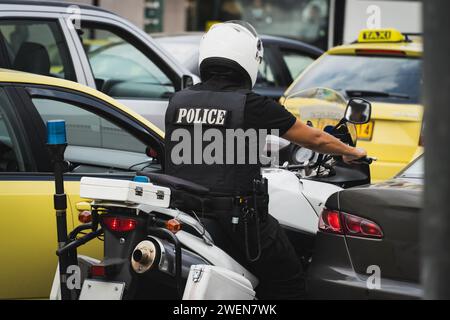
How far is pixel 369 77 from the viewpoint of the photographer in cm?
809

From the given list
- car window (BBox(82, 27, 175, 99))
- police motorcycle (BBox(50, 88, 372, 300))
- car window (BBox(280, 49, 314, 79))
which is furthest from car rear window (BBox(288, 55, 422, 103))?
police motorcycle (BBox(50, 88, 372, 300))

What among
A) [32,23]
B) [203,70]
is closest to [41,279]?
[203,70]

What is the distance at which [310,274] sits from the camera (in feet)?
14.5

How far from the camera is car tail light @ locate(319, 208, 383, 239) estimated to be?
4.20 metres

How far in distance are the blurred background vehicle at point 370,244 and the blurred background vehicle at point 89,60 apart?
2.97 metres

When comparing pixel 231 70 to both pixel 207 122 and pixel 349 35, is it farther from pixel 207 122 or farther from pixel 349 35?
pixel 349 35

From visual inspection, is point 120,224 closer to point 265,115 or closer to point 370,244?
point 265,115

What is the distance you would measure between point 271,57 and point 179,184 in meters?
6.68

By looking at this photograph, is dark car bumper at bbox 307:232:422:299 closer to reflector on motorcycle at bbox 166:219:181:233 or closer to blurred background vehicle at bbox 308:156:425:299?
blurred background vehicle at bbox 308:156:425:299

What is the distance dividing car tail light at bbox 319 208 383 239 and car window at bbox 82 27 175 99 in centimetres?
330

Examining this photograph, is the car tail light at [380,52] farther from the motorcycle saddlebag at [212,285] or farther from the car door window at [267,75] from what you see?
the motorcycle saddlebag at [212,285]

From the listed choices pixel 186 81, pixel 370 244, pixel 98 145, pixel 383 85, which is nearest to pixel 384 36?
pixel 383 85

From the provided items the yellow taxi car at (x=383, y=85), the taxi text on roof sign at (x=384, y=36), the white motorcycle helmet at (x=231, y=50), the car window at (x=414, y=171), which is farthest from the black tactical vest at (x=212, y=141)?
the taxi text on roof sign at (x=384, y=36)

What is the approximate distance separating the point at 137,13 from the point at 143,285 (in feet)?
55.9
